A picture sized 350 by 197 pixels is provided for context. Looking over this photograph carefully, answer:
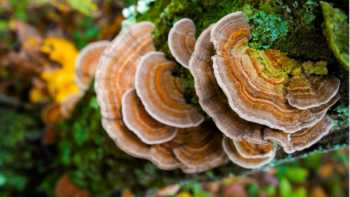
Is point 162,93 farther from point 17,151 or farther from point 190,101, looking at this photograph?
point 17,151

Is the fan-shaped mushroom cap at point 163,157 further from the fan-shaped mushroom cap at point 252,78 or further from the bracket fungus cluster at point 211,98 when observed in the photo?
the fan-shaped mushroom cap at point 252,78

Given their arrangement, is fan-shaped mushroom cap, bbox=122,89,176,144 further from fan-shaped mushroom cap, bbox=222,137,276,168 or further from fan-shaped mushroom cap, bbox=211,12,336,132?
fan-shaped mushroom cap, bbox=211,12,336,132

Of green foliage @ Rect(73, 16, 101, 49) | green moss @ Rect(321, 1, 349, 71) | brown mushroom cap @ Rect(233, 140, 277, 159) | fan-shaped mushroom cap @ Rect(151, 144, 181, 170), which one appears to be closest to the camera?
green moss @ Rect(321, 1, 349, 71)

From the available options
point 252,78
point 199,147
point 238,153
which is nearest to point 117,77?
point 199,147

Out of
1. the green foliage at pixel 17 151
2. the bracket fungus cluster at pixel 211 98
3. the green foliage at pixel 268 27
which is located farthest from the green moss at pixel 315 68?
the green foliage at pixel 17 151

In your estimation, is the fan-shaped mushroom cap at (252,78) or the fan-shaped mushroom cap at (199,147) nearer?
the fan-shaped mushroom cap at (252,78)

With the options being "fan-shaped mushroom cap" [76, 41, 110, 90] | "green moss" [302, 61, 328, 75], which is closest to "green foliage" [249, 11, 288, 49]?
"green moss" [302, 61, 328, 75]

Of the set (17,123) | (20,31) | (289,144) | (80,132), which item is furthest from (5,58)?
(289,144)
